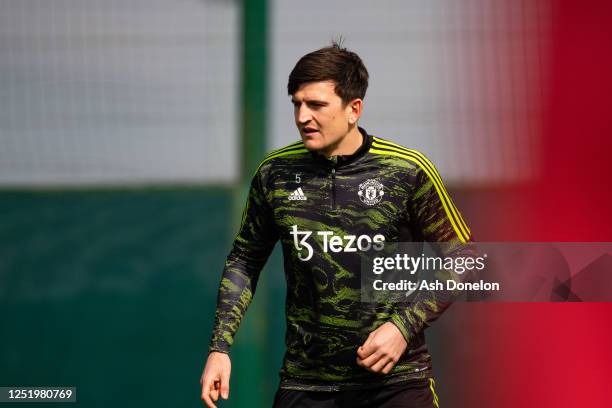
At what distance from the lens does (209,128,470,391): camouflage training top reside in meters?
2.91

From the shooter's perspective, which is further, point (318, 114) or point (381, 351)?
point (318, 114)

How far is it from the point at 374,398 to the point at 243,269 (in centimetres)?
60

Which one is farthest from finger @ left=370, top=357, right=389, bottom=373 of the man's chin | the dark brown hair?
the dark brown hair

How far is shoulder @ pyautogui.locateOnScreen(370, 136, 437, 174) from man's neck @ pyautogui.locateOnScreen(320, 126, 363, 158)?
2.4 inches

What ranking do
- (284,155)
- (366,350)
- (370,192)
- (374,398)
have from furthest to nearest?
(284,155)
(370,192)
(374,398)
(366,350)

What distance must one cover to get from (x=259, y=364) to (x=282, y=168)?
2.03 metres

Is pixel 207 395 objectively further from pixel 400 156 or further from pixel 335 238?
pixel 400 156

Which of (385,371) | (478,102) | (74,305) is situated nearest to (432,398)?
(385,371)

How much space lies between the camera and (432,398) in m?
2.96

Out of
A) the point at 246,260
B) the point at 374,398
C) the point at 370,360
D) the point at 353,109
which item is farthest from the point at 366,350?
the point at 353,109

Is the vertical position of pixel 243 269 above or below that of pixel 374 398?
above

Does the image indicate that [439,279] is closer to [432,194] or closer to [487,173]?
[432,194]

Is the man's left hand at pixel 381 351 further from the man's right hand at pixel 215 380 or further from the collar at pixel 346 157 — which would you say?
the collar at pixel 346 157

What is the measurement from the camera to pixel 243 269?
10.1 ft
